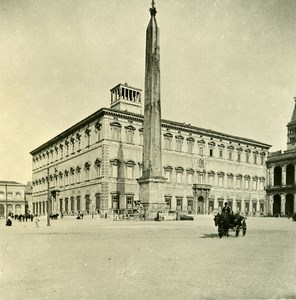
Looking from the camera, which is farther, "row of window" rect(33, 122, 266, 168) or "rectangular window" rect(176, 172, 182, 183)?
"rectangular window" rect(176, 172, 182, 183)

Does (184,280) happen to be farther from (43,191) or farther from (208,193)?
(43,191)

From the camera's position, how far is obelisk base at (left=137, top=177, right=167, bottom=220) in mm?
27922

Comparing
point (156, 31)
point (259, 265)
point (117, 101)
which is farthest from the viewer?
point (117, 101)

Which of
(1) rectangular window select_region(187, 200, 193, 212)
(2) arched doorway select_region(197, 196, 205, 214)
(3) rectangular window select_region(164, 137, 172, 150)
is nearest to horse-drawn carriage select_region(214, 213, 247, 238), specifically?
(3) rectangular window select_region(164, 137, 172, 150)

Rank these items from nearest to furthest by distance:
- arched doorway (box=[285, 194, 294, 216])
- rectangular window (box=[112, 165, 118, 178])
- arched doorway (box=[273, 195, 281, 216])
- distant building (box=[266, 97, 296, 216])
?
rectangular window (box=[112, 165, 118, 178])
distant building (box=[266, 97, 296, 216])
arched doorway (box=[285, 194, 294, 216])
arched doorway (box=[273, 195, 281, 216])

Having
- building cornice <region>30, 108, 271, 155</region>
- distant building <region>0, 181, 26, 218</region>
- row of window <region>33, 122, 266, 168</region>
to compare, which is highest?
building cornice <region>30, 108, 271, 155</region>

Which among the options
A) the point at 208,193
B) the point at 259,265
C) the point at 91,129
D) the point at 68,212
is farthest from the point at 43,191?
the point at 259,265

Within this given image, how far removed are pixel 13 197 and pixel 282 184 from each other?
48200 millimetres

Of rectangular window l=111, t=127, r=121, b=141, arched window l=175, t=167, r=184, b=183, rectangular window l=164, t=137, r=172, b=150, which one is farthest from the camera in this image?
arched window l=175, t=167, r=184, b=183

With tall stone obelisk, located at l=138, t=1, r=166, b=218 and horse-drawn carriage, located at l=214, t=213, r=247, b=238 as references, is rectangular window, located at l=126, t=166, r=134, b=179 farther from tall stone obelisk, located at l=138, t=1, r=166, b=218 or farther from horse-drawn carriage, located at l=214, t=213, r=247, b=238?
horse-drawn carriage, located at l=214, t=213, r=247, b=238

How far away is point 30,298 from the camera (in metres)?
4.93

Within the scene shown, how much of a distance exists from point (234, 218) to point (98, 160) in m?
24.9

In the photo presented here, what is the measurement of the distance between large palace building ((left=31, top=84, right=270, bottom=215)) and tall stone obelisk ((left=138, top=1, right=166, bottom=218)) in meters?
7.16

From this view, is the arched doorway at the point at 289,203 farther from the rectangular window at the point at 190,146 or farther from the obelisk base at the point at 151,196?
the obelisk base at the point at 151,196
